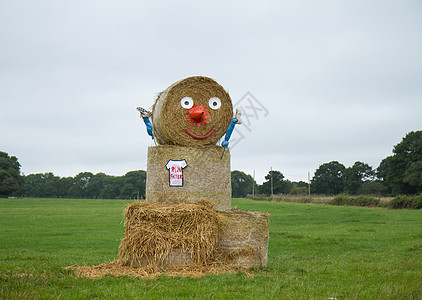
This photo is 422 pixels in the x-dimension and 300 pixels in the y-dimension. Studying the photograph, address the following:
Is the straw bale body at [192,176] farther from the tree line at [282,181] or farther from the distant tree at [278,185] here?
the distant tree at [278,185]

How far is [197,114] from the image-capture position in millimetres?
9453

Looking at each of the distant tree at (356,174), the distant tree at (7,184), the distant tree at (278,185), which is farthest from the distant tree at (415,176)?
the distant tree at (7,184)

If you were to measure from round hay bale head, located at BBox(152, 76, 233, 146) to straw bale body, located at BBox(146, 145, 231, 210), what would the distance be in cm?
38

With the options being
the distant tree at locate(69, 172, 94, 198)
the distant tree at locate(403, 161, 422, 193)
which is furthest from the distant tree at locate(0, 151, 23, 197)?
the distant tree at locate(403, 161, 422, 193)

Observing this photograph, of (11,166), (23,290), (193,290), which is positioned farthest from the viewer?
(11,166)

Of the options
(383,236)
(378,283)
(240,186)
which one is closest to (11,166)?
(240,186)

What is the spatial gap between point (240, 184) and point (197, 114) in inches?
3561

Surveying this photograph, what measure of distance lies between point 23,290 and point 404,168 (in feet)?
222

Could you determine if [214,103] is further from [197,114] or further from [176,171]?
[176,171]

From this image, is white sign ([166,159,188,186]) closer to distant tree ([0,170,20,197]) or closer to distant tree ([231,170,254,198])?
distant tree ([0,170,20,197])

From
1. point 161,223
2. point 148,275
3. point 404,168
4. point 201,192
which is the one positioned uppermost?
point 404,168

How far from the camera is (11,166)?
80.1m

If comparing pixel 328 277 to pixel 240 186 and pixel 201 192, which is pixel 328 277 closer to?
pixel 201 192

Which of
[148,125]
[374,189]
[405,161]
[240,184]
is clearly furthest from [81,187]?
[148,125]
